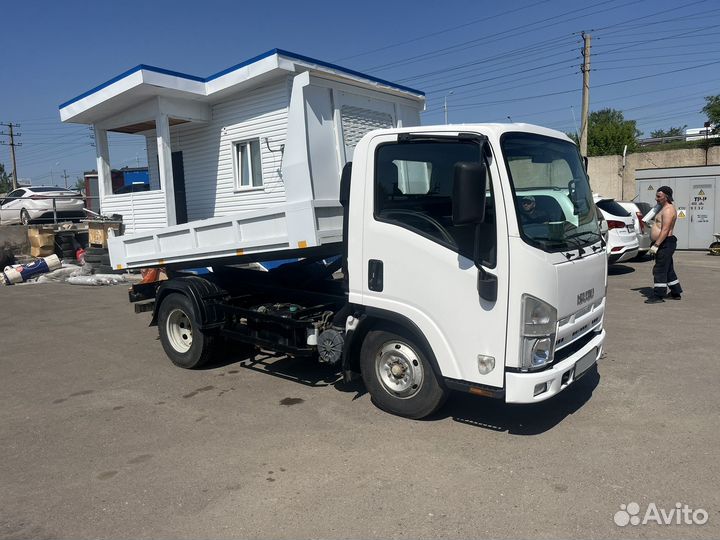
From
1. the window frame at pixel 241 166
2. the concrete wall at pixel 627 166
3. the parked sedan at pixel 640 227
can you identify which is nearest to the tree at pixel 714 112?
the concrete wall at pixel 627 166

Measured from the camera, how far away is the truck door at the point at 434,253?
4090mm

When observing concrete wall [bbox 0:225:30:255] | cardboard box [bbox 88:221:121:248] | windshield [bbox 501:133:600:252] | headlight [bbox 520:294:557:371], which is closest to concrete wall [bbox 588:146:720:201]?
cardboard box [bbox 88:221:121:248]

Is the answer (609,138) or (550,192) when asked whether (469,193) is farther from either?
(609,138)

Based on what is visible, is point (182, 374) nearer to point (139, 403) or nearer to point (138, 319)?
point (139, 403)

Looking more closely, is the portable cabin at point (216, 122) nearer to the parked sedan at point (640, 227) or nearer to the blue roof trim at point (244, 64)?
the blue roof trim at point (244, 64)

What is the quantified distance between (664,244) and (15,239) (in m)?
19.2

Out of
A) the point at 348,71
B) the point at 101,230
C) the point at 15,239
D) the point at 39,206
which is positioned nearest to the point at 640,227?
the point at 348,71

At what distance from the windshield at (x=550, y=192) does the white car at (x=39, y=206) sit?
66.2 feet

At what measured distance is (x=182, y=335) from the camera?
6.79 m

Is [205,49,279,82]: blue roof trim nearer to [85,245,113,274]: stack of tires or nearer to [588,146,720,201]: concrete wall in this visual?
[85,245,113,274]: stack of tires

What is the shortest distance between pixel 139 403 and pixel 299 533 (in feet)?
9.64

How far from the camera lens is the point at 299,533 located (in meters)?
3.27

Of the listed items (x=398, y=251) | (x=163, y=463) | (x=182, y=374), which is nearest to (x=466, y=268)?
(x=398, y=251)

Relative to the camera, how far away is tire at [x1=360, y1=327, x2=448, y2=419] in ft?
15.1
